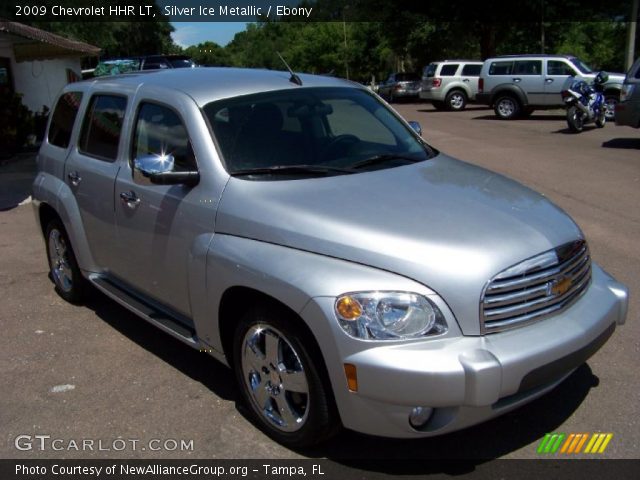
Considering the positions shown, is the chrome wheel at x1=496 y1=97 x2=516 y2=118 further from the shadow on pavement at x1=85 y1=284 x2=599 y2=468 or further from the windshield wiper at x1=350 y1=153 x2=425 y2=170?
the shadow on pavement at x1=85 y1=284 x2=599 y2=468

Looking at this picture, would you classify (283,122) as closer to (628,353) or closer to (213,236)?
(213,236)

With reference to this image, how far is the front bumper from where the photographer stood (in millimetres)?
2684

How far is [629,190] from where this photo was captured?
30.0 feet

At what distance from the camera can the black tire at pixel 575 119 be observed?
16484 millimetres

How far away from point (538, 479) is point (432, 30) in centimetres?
3307

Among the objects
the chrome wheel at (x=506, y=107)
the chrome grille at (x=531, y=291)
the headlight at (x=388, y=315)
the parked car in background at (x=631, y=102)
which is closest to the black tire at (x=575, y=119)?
the parked car in background at (x=631, y=102)

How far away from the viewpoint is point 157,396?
12.7 feet

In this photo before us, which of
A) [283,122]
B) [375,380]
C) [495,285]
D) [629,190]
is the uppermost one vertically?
[283,122]

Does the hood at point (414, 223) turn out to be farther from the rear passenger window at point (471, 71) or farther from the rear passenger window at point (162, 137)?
the rear passenger window at point (471, 71)

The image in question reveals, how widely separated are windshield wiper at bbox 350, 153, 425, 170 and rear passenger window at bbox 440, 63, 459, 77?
75.0 feet

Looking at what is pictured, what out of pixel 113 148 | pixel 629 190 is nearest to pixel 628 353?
pixel 113 148

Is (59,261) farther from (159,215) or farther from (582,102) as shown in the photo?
(582,102)

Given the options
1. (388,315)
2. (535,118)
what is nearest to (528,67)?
(535,118)

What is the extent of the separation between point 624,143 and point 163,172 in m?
13.2
